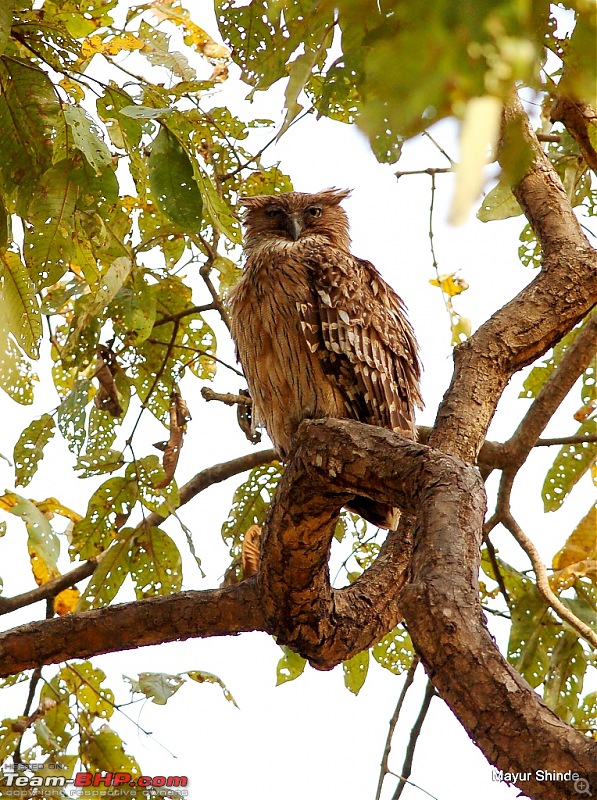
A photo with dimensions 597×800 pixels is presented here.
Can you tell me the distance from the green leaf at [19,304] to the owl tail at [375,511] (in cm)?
138

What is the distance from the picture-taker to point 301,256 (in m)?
4.06

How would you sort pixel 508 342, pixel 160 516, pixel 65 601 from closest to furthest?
pixel 508 342 < pixel 160 516 < pixel 65 601

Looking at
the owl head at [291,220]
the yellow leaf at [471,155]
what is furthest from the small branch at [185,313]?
the yellow leaf at [471,155]

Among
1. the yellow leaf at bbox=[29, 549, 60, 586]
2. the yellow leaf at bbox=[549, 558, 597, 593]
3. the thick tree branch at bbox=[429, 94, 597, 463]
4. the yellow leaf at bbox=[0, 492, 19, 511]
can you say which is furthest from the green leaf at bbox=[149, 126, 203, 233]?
the yellow leaf at bbox=[29, 549, 60, 586]

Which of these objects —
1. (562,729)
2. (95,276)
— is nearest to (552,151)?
(95,276)

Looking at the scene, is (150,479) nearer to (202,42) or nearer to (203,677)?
(203,677)

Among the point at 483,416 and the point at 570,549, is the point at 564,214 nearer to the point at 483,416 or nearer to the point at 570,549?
the point at 483,416

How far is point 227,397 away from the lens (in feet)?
13.8

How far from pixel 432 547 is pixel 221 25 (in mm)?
1483

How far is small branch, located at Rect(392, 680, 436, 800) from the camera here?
12.0 feet

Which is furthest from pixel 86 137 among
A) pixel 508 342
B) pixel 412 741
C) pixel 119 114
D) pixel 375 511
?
pixel 412 741

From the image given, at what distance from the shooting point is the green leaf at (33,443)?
13.4 feet

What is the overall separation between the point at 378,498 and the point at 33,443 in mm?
2097

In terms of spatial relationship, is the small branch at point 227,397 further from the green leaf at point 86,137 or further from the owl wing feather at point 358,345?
the green leaf at point 86,137
